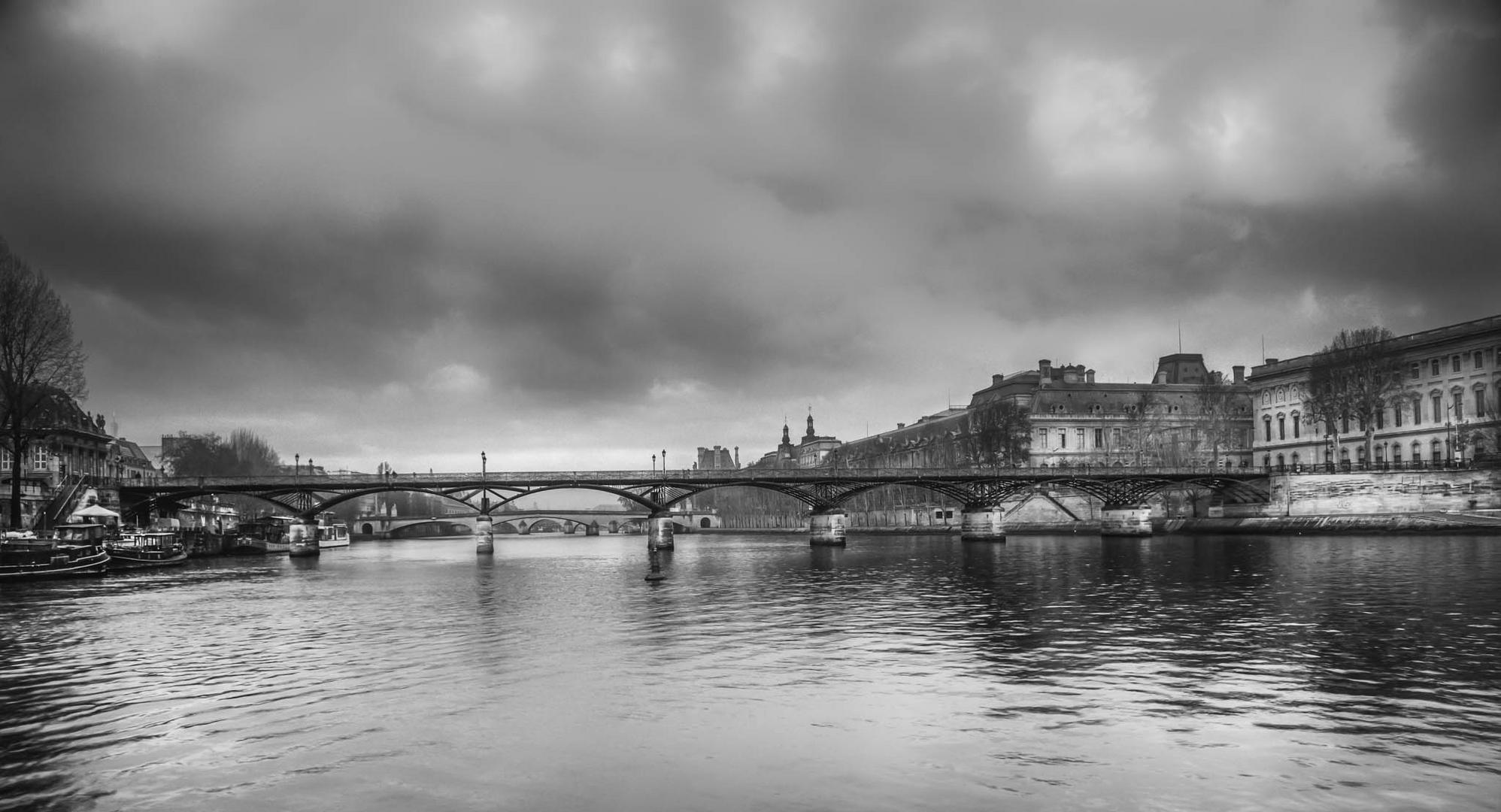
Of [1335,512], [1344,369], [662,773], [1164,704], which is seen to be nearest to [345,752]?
[662,773]

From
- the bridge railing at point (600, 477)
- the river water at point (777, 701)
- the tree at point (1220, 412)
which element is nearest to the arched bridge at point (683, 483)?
the bridge railing at point (600, 477)

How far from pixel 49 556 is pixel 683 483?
53.7 m

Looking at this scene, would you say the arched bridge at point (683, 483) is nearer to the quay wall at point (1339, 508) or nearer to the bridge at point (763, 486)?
the bridge at point (763, 486)

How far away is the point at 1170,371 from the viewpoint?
623ft

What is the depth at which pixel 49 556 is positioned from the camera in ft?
209

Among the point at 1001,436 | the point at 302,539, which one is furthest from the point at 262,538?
the point at 1001,436

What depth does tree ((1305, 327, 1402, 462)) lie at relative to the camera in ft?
391

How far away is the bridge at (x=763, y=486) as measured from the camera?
103 meters

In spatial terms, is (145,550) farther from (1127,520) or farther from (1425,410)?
(1425,410)

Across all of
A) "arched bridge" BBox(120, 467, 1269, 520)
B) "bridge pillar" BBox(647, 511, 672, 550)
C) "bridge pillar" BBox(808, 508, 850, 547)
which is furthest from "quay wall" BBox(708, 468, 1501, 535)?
"bridge pillar" BBox(647, 511, 672, 550)

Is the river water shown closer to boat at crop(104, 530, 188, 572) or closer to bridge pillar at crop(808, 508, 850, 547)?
boat at crop(104, 530, 188, 572)

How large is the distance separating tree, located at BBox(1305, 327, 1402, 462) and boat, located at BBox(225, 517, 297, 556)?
113 meters

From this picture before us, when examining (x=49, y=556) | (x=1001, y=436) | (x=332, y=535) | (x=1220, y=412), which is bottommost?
(x=332, y=535)

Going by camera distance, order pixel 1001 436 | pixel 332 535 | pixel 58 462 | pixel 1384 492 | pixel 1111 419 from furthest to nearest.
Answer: pixel 1111 419 → pixel 332 535 → pixel 1001 436 → pixel 58 462 → pixel 1384 492
